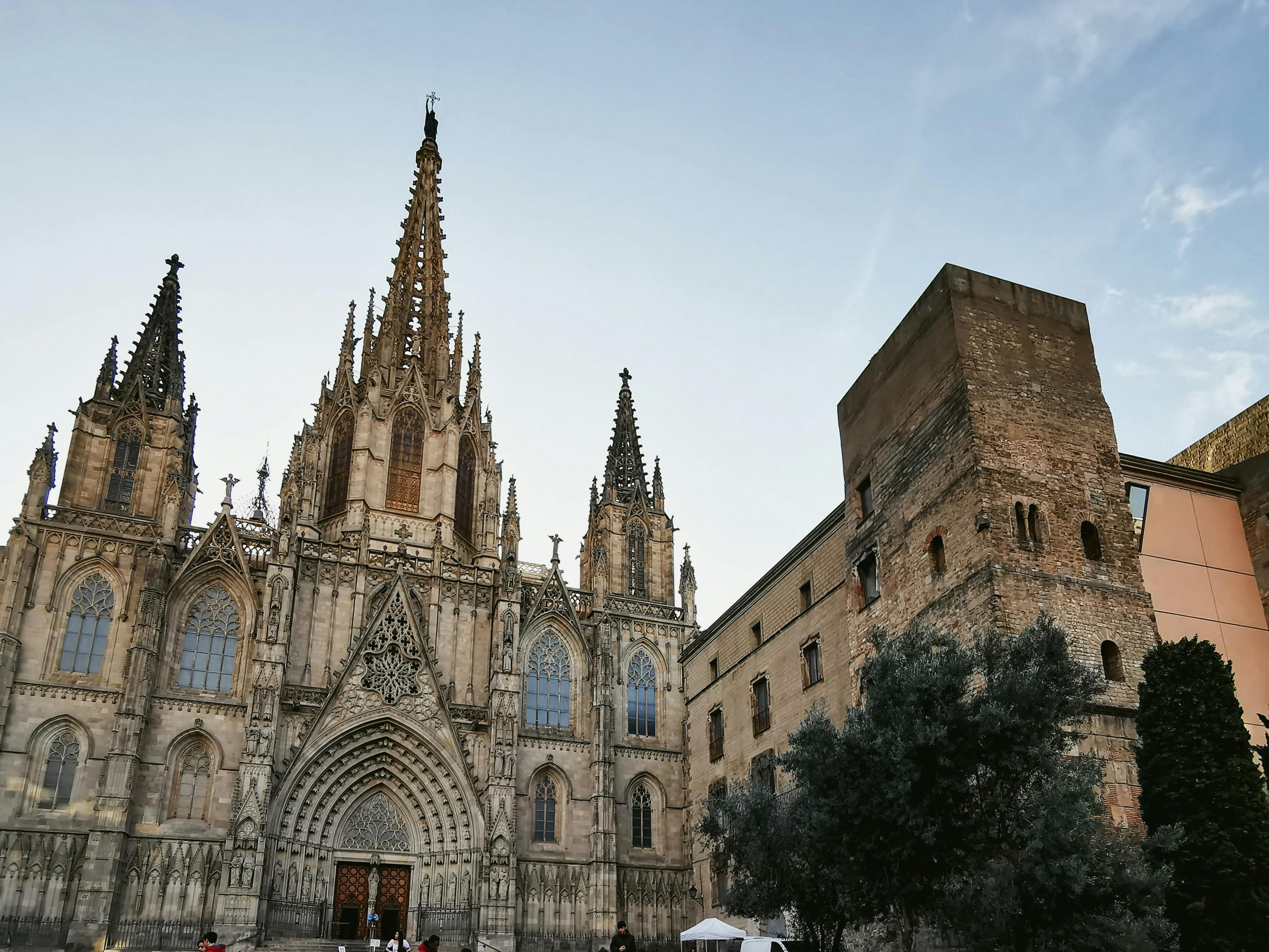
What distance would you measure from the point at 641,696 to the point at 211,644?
14.8 m

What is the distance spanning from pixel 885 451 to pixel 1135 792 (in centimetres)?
950

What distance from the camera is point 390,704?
109 ft

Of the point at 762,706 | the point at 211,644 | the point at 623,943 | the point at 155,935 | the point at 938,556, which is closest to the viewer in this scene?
the point at 623,943

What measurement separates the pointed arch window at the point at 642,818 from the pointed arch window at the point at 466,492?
11450 millimetres

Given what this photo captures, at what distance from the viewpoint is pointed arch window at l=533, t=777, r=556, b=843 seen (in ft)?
112

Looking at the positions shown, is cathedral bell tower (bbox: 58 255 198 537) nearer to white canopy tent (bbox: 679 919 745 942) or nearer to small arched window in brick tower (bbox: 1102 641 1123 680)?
white canopy tent (bbox: 679 919 745 942)

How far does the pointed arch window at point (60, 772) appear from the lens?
2928 centimetres

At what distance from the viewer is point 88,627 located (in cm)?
3156

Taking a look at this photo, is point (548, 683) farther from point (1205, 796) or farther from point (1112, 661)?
point (1205, 796)

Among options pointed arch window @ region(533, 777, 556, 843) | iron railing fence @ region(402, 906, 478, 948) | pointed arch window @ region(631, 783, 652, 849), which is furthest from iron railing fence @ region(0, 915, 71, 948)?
pointed arch window @ region(631, 783, 652, 849)

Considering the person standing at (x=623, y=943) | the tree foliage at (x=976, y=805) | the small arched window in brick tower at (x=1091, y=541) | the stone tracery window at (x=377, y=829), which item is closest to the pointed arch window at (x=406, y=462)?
the stone tracery window at (x=377, y=829)

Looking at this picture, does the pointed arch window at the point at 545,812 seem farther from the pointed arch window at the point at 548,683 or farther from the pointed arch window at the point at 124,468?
the pointed arch window at the point at 124,468

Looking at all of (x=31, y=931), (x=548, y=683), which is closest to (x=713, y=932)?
(x=548, y=683)

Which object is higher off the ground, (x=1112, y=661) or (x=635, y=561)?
(x=635, y=561)
